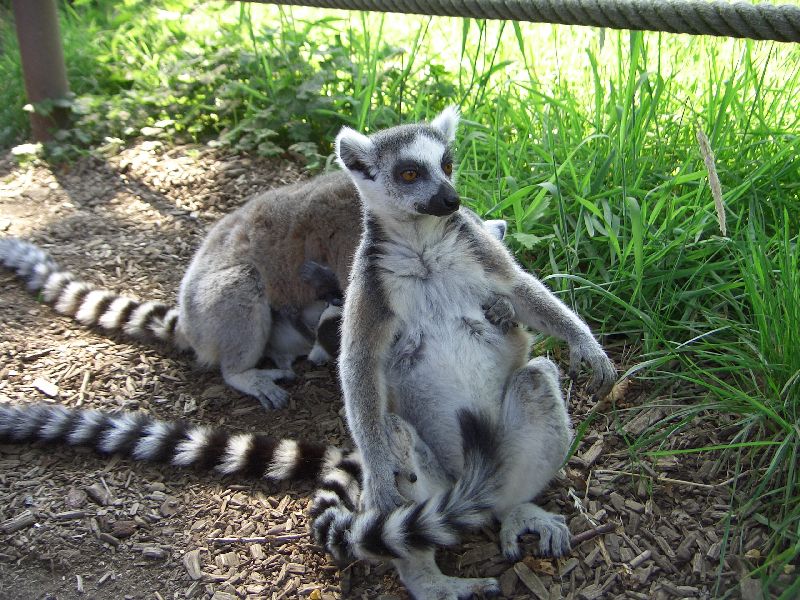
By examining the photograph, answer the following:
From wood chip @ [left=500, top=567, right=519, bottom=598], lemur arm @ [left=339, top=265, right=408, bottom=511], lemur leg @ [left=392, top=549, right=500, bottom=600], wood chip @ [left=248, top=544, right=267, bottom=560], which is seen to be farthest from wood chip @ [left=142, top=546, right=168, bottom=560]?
wood chip @ [left=500, top=567, right=519, bottom=598]

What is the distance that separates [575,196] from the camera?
3.74 m

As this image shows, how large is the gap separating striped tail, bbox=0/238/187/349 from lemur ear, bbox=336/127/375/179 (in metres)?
1.66

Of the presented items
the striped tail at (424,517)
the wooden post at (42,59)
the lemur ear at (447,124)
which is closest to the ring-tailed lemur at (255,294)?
the lemur ear at (447,124)

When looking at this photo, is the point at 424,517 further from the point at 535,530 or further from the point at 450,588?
the point at 535,530

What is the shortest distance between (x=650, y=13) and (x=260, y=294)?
237 cm

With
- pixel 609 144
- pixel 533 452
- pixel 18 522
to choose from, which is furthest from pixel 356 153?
pixel 18 522

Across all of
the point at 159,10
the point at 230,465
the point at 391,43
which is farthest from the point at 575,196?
the point at 159,10

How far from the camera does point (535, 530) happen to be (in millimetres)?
2730

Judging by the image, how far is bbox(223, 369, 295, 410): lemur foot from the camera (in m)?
3.99

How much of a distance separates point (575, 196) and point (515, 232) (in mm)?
403

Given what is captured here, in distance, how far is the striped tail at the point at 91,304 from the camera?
171 inches

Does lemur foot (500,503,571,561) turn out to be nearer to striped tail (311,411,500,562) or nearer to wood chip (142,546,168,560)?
striped tail (311,411,500,562)

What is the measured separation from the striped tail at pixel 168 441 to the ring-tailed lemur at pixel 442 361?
409 millimetres

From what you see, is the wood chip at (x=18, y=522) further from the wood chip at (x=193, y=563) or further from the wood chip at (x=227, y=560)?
the wood chip at (x=227, y=560)
